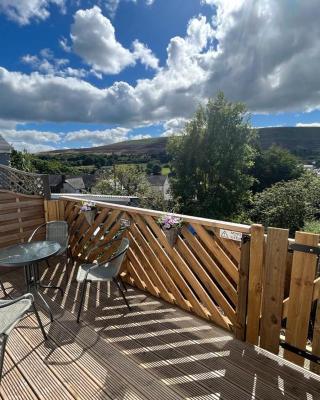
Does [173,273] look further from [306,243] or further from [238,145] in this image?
[238,145]

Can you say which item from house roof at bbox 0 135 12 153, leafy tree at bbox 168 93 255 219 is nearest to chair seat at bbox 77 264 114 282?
house roof at bbox 0 135 12 153

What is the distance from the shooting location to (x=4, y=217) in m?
3.74

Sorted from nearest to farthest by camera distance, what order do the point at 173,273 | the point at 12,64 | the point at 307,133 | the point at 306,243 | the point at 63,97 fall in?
the point at 306,243
the point at 173,273
the point at 12,64
the point at 63,97
the point at 307,133

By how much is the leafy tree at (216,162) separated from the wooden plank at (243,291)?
45.5 ft

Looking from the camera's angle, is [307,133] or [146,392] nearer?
[146,392]

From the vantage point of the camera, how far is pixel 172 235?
2.64 meters

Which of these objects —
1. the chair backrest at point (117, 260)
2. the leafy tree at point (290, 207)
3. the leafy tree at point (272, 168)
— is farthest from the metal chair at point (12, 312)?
the leafy tree at point (272, 168)

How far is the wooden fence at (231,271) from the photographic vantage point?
1.89 meters

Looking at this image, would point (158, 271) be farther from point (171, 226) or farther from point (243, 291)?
point (243, 291)

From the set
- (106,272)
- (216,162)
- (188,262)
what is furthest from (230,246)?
(216,162)

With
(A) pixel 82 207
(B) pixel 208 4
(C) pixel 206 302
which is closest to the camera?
(C) pixel 206 302

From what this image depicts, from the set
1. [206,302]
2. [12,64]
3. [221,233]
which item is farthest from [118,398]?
[12,64]

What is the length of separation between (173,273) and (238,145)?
1520 cm

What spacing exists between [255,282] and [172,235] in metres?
0.91
